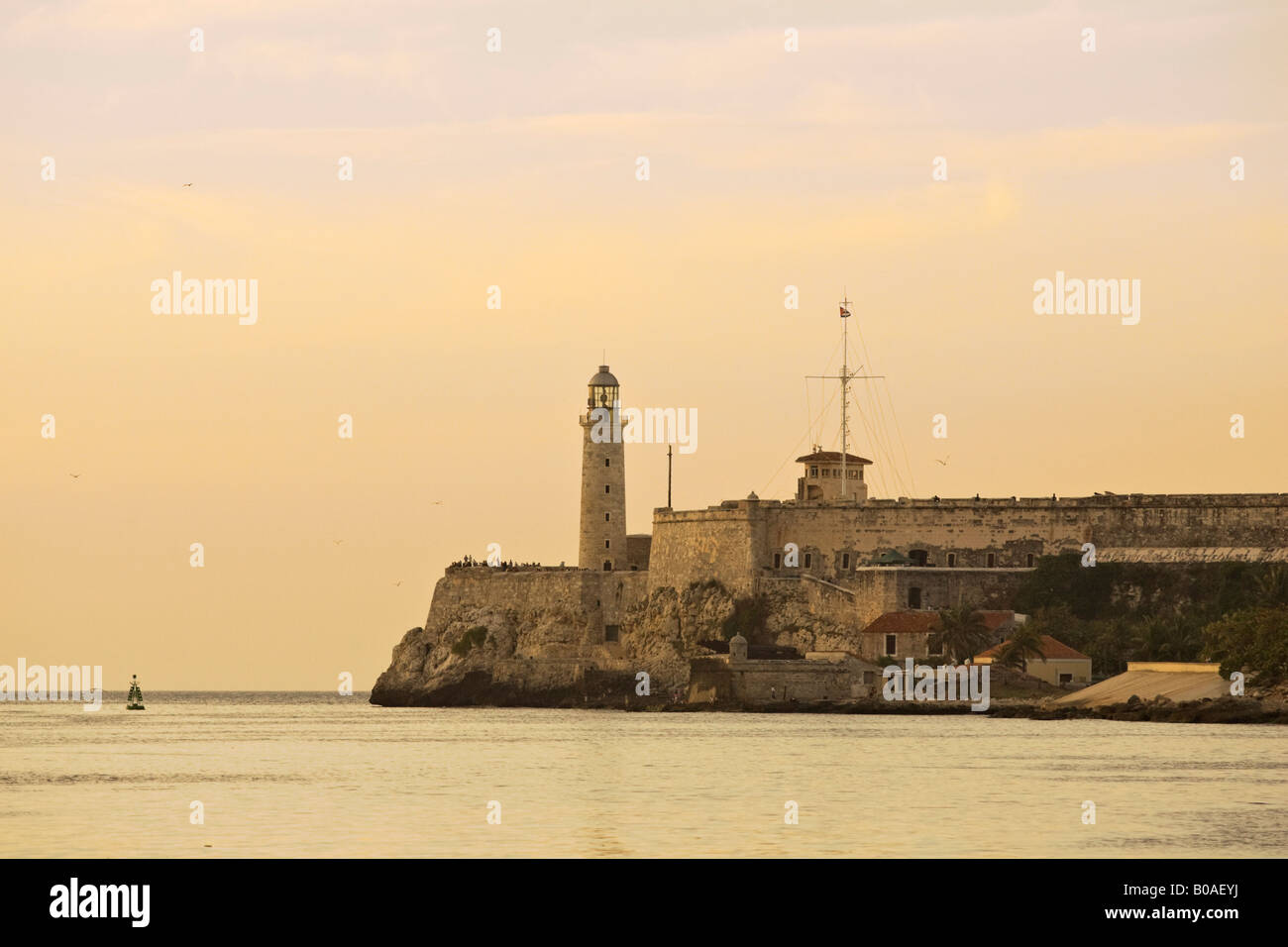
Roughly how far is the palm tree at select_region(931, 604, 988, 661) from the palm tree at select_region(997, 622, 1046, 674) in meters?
1.43

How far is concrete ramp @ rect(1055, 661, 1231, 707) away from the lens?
5897 cm

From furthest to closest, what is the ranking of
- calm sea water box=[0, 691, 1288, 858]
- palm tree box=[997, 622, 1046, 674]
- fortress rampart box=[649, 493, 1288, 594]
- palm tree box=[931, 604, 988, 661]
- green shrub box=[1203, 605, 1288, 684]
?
fortress rampart box=[649, 493, 1288, 594] → palm tree box=[931, 604, 988, 661] → palm tree box=[997, 622, 1046, 674] → green shrub box=[1203, 605, 1288, 684] → calm sea water box=[0, 691, 1288, 858]

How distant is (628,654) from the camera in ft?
253

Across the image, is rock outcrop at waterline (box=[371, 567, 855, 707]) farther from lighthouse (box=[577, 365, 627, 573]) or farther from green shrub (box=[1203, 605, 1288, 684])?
green shrub (box=[1203, 605, 1288, 684])

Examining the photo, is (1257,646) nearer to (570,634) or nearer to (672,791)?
(672,791)

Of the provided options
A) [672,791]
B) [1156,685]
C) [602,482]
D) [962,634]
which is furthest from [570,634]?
[672,791]

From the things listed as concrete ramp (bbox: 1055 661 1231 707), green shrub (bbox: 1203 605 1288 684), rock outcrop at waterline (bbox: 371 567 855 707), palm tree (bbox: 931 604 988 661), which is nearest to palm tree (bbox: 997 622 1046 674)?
palm tree (bbox: 931 604 988 661)

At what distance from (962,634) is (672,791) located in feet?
108

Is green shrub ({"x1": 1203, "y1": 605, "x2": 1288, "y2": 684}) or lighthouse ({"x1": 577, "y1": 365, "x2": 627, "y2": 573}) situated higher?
lighthouse ({"x1": 577, "y1": 365, "x2": 627, "y2": 573})

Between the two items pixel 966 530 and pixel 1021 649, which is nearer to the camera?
pixel 1021 649

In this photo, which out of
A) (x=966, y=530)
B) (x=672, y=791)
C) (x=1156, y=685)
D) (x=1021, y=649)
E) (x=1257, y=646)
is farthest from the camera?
(x=966, y=530)

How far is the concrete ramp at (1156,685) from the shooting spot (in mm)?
58969

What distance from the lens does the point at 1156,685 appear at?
6106cm
